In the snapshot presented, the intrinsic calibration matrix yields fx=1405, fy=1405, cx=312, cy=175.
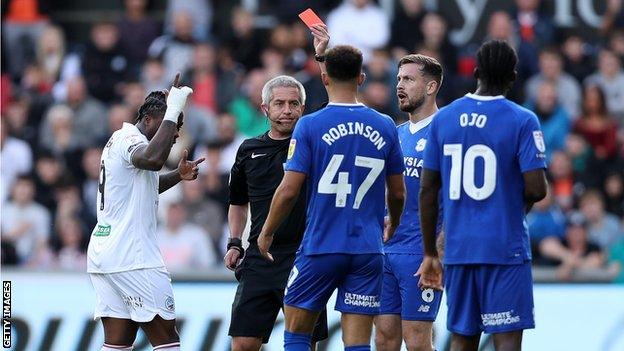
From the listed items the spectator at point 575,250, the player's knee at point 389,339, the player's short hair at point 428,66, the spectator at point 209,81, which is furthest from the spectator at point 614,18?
the player's knee at point 389,339

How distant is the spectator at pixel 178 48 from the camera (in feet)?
63.5

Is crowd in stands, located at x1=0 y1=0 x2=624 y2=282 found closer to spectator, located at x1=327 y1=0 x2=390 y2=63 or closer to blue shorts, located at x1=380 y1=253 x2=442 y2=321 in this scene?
spectator, located at x1=327 y1=0 x2=390 y2=63

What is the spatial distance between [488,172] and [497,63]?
2.31ft

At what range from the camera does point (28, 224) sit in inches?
682

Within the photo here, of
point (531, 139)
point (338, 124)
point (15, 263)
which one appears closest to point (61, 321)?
point (15, 263)

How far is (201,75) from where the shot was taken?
19078 millimetres

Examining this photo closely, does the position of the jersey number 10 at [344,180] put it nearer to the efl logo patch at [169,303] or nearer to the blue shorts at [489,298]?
the blue shorts at [489,298]

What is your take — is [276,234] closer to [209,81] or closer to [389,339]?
[389,339]

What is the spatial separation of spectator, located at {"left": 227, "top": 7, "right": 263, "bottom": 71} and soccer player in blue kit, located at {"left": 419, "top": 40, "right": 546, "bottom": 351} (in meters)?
10.6

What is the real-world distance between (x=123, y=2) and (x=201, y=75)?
2933 mm

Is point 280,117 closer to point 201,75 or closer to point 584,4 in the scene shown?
point 201,75

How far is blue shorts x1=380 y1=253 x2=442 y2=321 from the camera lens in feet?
34.4

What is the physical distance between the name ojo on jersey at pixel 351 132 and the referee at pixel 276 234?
4.03 ft

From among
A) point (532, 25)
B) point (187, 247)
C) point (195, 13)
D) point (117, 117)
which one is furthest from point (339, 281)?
point (195, 13)
